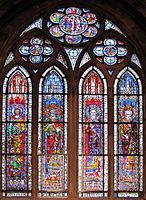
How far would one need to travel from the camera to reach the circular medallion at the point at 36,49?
44.3ft

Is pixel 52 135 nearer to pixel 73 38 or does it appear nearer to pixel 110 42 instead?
pixel 73 38

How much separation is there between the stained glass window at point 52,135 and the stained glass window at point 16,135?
224 mm

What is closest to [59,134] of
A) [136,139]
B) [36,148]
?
[36,148]

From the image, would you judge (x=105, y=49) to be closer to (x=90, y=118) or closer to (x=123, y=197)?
(x=90, y=118)

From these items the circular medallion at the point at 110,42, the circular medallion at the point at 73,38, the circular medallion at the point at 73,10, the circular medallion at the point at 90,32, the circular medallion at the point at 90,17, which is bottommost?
the circular medallion at the point at 110,42

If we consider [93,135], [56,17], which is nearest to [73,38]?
[56,17]

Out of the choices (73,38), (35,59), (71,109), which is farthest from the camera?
(73,38)

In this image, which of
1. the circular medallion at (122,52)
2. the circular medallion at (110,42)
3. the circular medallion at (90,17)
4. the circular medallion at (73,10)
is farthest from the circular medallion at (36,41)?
the circular medallion at (122,52)

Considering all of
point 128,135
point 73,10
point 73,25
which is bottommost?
point 128,135

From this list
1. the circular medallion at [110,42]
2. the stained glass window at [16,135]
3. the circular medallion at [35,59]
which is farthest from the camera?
the circular medallion at [110,42]

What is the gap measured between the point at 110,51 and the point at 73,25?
0.86 metres

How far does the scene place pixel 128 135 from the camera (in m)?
13.4

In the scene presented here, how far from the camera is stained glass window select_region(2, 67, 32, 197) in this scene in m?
13.2

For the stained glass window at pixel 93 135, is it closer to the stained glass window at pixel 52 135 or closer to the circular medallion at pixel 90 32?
the stained glass window at pixel 52 135
